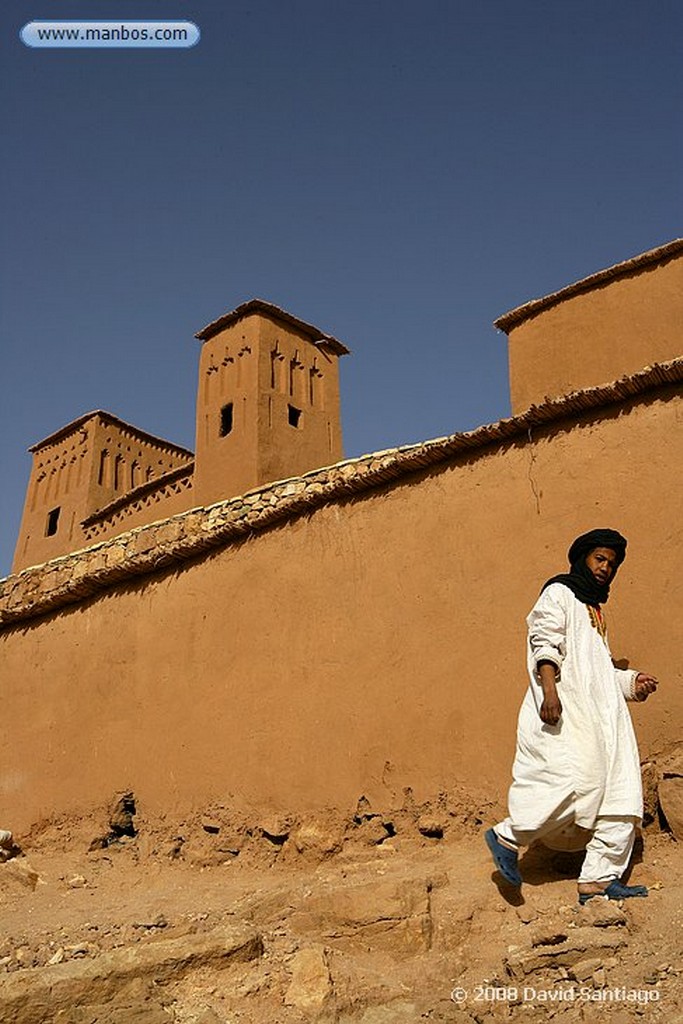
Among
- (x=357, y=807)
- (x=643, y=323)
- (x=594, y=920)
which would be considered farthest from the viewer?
(x=643, y=323)

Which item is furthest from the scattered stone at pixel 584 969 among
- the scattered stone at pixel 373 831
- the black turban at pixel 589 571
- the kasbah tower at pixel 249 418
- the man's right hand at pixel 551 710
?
the kasbah tower at pixel 249 418

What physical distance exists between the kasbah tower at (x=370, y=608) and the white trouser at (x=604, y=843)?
1.16 meters

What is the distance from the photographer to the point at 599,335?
9.80 meters

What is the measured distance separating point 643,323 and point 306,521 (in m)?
4.82

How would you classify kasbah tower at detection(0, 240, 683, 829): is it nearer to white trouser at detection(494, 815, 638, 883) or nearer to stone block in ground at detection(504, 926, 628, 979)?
white trouser at detection(494, 815, 638, 883)

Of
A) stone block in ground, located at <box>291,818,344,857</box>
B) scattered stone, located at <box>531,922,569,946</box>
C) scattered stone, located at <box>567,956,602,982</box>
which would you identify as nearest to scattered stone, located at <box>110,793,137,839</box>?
stone block in ground, located at <box>291,818,344,857</box>

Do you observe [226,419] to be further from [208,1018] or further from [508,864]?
[208,1018]

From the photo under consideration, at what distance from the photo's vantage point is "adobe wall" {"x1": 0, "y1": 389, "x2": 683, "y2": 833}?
5500 mm

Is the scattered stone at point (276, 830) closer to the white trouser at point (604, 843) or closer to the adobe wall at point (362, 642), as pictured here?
the adobe wall at point (362, 642)

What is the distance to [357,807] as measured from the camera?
5988 mm

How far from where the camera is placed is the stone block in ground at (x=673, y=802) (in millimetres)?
4430

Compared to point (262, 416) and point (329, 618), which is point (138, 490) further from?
point (329, 618)

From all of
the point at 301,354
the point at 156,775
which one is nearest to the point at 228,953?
the point at 156,775

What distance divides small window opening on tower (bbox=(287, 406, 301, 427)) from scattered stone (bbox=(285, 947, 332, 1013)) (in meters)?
12.1
